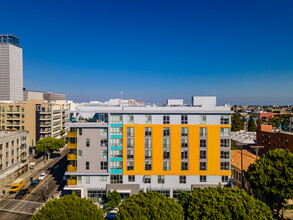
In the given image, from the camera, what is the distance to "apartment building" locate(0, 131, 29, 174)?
57875mm

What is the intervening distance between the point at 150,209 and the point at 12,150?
2214 inches

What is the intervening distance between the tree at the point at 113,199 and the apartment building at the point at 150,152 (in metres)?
2.77

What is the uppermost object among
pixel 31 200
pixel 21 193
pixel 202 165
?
pixel 202 165

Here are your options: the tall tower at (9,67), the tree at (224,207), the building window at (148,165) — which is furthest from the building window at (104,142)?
the tall tower at (9,67)

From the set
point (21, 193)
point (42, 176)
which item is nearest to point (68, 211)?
point (21, 193)

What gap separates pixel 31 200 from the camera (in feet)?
156

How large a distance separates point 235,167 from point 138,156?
29563 millimetres

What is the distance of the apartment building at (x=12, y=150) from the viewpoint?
2279 inches

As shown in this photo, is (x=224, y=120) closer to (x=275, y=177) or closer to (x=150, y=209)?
(x=275, y=177)

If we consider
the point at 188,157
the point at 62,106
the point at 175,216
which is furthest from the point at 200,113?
the point at 62,106

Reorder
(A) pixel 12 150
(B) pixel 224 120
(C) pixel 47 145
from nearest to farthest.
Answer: (B) pixel 224 120 < (A) pixel 12 150 < (C) pixel 47 145

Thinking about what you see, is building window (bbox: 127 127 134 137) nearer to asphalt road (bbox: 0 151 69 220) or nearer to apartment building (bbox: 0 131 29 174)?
asphalt road (bbox: 0 151 69 220)

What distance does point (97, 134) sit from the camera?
151 feet

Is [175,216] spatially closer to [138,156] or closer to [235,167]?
[138,156]
